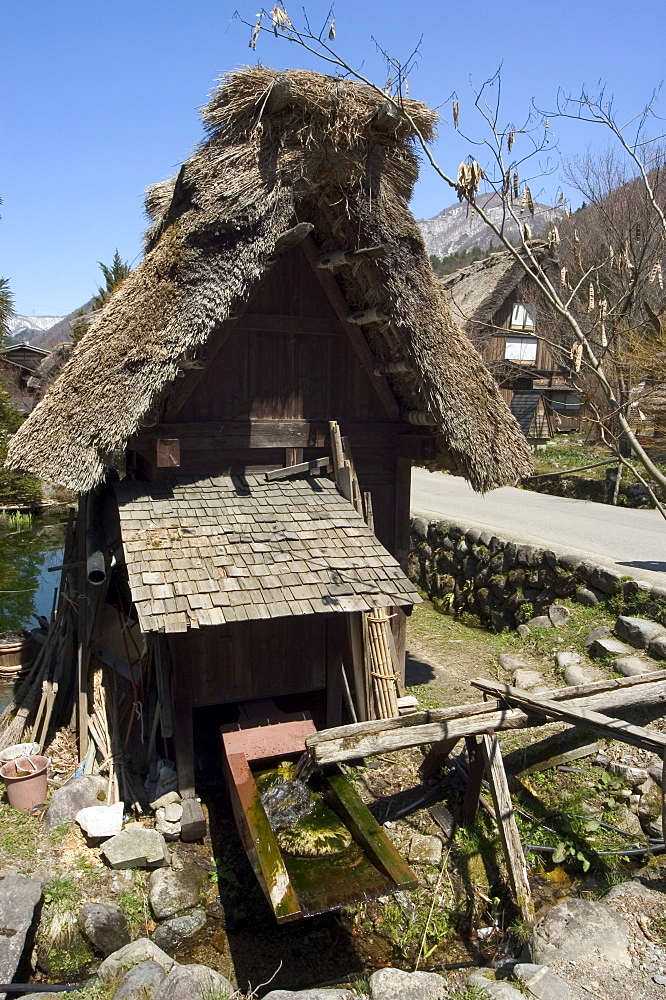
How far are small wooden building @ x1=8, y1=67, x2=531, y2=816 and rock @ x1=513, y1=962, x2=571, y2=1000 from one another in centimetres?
264

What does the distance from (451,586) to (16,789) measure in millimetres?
7695

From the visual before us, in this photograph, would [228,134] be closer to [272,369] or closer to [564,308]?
[272,369]

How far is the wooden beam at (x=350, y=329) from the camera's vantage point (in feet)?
22.5

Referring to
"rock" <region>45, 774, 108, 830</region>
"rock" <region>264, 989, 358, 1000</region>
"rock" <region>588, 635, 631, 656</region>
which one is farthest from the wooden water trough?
"rock" <region>588, 635, 631, 656</region>

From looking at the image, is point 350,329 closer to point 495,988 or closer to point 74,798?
point 74,798

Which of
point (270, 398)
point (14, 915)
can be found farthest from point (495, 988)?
point (270, 398)

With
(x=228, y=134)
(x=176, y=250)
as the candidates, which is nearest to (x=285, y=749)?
(x=176, y=250)

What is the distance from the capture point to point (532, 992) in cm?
352

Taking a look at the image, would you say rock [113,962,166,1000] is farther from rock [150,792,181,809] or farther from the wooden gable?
the wooden gable

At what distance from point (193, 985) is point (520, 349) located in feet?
83.1

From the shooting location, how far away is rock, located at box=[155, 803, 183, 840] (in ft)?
18.3

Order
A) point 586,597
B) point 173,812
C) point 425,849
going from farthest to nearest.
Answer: point 586,597 < point 173,812 < point 425,849

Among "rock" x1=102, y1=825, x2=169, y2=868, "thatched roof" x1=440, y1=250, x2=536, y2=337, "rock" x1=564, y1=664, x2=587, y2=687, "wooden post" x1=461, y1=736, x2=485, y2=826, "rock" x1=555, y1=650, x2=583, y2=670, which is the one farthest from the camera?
"thatched roof" x1=440, y1=250, x2=536, y2=337

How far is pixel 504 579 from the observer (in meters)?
10.3
